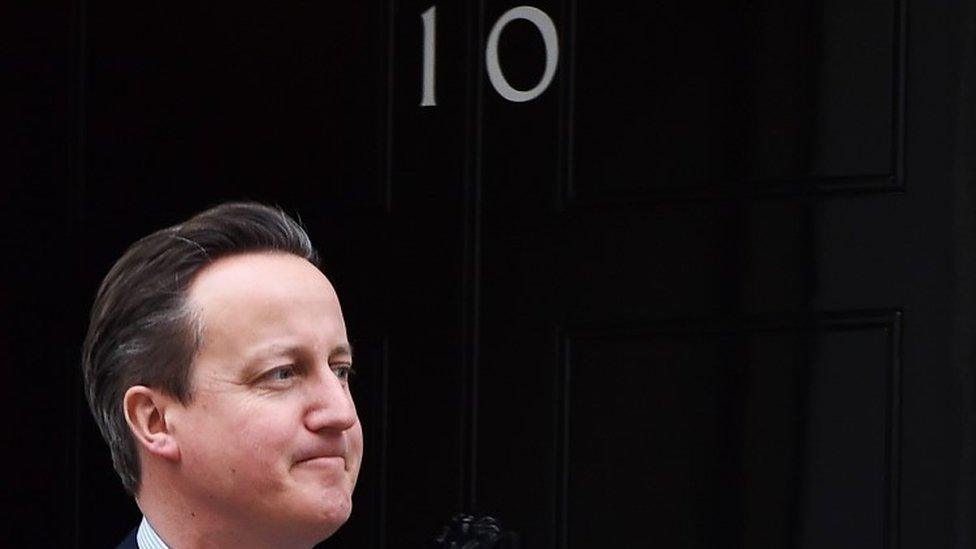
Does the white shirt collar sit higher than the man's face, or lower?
lower

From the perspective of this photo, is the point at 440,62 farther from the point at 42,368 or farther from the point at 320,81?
the point at 42,368

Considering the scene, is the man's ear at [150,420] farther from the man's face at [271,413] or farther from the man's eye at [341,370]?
the man's eye at [341,370]

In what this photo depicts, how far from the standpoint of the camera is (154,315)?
134 inches

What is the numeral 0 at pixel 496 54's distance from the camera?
215 inches

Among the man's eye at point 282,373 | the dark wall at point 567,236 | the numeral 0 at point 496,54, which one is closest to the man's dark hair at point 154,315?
the man's eye at point 282,373

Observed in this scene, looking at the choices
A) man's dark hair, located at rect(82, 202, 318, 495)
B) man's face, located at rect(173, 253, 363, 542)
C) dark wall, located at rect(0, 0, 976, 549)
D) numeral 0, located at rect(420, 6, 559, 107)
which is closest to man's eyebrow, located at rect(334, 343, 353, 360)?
man's face, located at rect(173, 253, 363, 542)

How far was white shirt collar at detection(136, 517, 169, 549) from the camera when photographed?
3391 mm

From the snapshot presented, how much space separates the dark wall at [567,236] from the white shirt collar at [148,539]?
1959 millimetres

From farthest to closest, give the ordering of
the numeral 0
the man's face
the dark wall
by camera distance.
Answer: the numeral 0, the dark wall, the man's face

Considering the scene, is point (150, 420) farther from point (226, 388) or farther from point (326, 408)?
point (326, 408)

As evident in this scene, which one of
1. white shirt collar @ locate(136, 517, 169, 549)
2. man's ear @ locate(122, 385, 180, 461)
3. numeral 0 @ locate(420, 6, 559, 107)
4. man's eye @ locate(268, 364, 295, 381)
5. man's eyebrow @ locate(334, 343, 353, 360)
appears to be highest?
numeral 0 @ locate(420, 6, 559, 107)

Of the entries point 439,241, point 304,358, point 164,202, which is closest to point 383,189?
point 439,241

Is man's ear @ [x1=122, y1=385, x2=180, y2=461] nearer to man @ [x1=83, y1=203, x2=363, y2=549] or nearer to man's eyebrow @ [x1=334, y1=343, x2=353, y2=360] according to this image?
man @ [x1=83, y1=203, x2=363, y2=549]

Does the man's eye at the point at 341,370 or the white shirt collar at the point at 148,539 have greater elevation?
the man's eye at the point at 341,370
